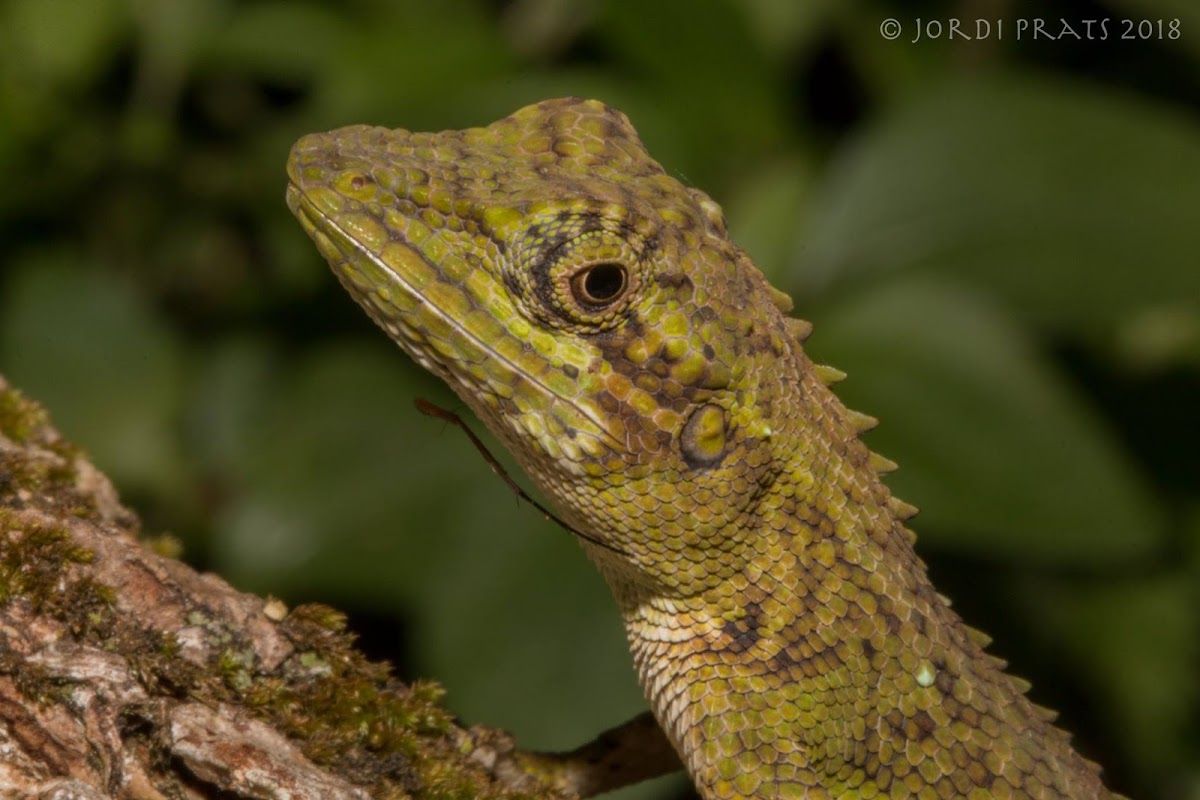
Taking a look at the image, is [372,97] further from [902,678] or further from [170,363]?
[902,678]

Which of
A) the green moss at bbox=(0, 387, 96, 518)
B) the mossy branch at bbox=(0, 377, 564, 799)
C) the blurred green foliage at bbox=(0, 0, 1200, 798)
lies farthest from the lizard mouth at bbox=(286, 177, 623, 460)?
the blurred green foliage at bbox=(0, 0, 1200, 798)

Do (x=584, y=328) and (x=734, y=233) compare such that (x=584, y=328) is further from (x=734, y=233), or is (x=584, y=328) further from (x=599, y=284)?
(x=734, y=233)

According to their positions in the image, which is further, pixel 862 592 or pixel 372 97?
pixel 372 97

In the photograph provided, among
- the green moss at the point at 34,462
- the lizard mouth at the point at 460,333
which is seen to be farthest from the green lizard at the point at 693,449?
the green moss at the point at 34,462

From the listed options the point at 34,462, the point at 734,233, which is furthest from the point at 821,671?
the point at 734,233

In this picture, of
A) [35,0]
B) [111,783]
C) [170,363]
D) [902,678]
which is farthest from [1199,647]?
[35,0]

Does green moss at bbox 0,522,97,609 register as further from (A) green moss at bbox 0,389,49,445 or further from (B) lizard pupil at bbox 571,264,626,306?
(B) lizard pupil at bbox 571,264,626,306
